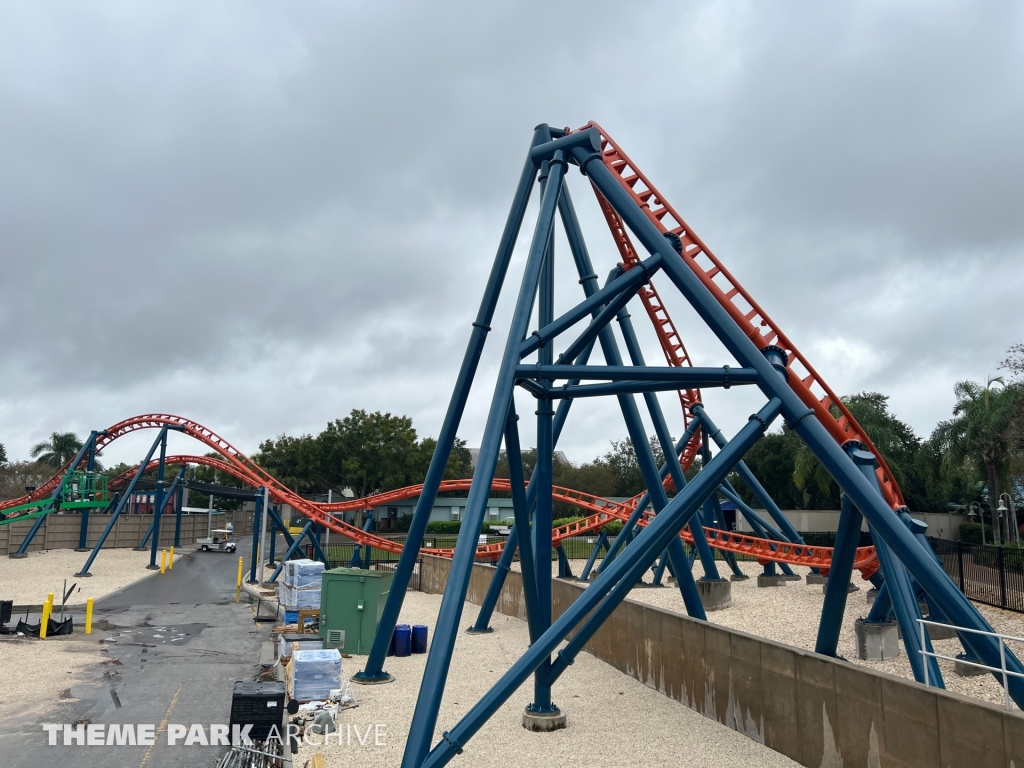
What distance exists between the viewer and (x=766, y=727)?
9.05 m

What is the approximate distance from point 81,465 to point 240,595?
1997cm

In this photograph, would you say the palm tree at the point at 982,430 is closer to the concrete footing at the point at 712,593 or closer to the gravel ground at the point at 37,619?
the concrete footing at the point at 712,593

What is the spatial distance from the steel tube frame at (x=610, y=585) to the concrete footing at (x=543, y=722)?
1602 mm

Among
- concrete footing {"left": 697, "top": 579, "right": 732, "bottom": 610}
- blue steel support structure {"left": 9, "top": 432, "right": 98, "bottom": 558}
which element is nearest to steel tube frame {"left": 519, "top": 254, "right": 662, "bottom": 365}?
concrete footing {"left": 697, "top": 579, "right": 732, "bottom": 610}

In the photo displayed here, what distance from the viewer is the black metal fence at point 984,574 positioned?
16.0 metres

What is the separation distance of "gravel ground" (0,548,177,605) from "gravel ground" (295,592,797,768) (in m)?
16.9

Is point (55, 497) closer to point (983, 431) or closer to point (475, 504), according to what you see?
point (475, 504)

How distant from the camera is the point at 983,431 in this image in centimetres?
3706

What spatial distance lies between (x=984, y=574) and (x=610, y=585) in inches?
566

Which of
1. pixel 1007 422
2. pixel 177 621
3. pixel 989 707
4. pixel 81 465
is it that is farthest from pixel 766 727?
pixel 81 465

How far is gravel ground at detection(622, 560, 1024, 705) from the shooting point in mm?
11397

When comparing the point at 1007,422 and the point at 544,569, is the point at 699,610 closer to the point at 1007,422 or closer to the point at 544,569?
the point at 544,569

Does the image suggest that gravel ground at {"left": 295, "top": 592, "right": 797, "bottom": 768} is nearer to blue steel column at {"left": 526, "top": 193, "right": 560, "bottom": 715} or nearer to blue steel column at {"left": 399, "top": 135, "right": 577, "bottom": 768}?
blue steel column at {"left": 526, "top": 193, "right": 560, "bottom": 715}

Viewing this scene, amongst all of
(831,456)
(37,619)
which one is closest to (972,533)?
(831,456)
